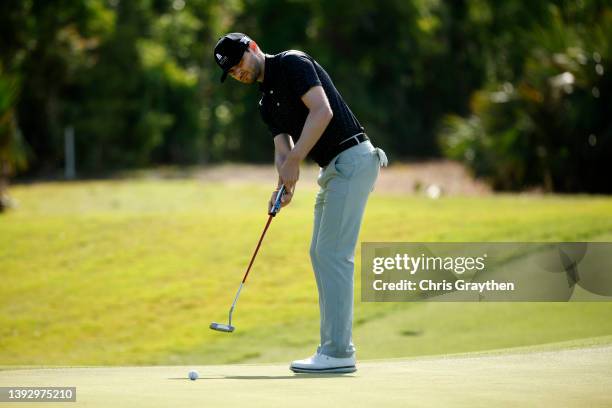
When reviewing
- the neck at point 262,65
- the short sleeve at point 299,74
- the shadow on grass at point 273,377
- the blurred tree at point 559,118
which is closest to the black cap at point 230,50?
the neck at point 262,65

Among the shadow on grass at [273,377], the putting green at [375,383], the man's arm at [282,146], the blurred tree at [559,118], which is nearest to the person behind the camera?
the putting green at [375,383]

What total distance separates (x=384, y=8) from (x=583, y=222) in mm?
24003

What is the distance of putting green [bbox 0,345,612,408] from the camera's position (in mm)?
4602

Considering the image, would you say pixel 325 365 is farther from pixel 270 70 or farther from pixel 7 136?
pixel 7 136

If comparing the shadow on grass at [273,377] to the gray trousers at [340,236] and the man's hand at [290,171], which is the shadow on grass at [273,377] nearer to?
the gray trousers at [340,236]

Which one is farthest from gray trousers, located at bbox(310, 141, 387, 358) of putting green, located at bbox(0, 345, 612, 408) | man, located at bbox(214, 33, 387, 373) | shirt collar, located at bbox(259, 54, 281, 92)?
shirt collar, located at bbox(259, 54, 281, 92)

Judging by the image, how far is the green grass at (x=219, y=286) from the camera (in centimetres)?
1007

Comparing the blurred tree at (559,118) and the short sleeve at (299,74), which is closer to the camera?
the short sleeve at (299,74)

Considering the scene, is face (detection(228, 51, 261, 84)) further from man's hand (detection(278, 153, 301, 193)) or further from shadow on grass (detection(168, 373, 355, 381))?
shadow on grass (detection(168, 373, 355, 381))

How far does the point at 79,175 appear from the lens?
26.1 meters

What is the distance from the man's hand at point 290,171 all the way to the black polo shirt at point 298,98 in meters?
0.19

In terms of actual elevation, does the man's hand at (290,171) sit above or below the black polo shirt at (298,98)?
below

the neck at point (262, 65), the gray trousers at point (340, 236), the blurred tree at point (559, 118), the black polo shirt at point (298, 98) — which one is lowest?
the gray trousers at point (340, 236)

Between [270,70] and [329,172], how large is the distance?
63 cm
